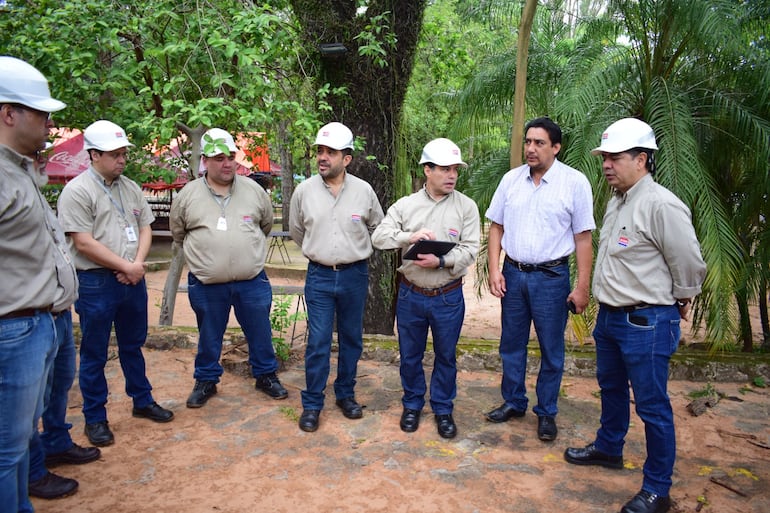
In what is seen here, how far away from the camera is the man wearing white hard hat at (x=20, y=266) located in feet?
8.57

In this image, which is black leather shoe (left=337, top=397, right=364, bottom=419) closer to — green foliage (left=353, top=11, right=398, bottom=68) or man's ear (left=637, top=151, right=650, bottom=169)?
man's ear (left=637, top=151, right=650, bottom=169)

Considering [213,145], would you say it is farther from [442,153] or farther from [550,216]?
[550,216]

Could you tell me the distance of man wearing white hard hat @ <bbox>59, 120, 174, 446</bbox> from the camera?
163 inches

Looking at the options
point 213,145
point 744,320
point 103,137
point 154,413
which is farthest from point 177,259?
point 744,320

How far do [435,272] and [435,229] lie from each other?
0.32 m

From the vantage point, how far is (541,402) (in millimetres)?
4492

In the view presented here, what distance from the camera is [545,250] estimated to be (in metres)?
4.34

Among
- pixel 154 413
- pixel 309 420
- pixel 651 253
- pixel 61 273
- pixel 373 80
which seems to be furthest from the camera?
pixel 373 80

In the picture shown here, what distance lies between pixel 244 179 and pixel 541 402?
296 centimetres

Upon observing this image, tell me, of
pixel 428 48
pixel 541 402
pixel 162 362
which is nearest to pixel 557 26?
pixel 428 48

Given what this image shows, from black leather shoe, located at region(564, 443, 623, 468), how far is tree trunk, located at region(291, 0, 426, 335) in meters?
3.15

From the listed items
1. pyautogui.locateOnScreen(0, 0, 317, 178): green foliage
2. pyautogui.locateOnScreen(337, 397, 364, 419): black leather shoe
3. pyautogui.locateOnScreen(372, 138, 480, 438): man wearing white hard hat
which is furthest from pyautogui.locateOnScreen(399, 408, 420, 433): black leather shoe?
pyautogui.locateOnScreen(0, 0, 317, 178): green foliage

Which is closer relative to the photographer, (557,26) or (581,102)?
(581,102)

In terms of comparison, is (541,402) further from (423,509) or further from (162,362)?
(162,362)
